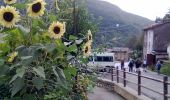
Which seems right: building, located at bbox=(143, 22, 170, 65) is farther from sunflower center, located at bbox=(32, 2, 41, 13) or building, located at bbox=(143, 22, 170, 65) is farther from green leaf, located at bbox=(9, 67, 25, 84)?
green leaf, located at bbox=(9, 67, 25, 84)

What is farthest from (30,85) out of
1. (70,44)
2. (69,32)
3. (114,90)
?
(114,90)

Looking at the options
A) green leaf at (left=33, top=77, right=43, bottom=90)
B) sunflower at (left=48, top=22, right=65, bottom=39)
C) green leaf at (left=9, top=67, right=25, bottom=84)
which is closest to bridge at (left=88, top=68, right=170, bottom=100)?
sunflower at (left=48, top=22, right=65, bottom=39)

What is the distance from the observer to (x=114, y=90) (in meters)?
15.9

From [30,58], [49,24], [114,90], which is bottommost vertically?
[114,90]

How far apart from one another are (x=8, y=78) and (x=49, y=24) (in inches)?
20.1

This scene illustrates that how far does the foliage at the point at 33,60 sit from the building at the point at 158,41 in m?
66.4

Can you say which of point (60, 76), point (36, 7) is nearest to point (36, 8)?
point (36, 7)

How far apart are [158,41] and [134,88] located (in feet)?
197

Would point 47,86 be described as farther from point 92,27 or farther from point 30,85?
point 92,27

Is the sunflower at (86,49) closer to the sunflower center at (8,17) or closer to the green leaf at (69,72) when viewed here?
the green leaf at (69,72)

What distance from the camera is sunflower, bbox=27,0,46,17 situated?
9.59 feet

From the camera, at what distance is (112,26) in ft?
81.1

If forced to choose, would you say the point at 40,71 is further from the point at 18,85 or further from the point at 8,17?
the point at 8,17

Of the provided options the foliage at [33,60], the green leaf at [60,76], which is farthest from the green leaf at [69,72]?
the green leaf at [60,76]
